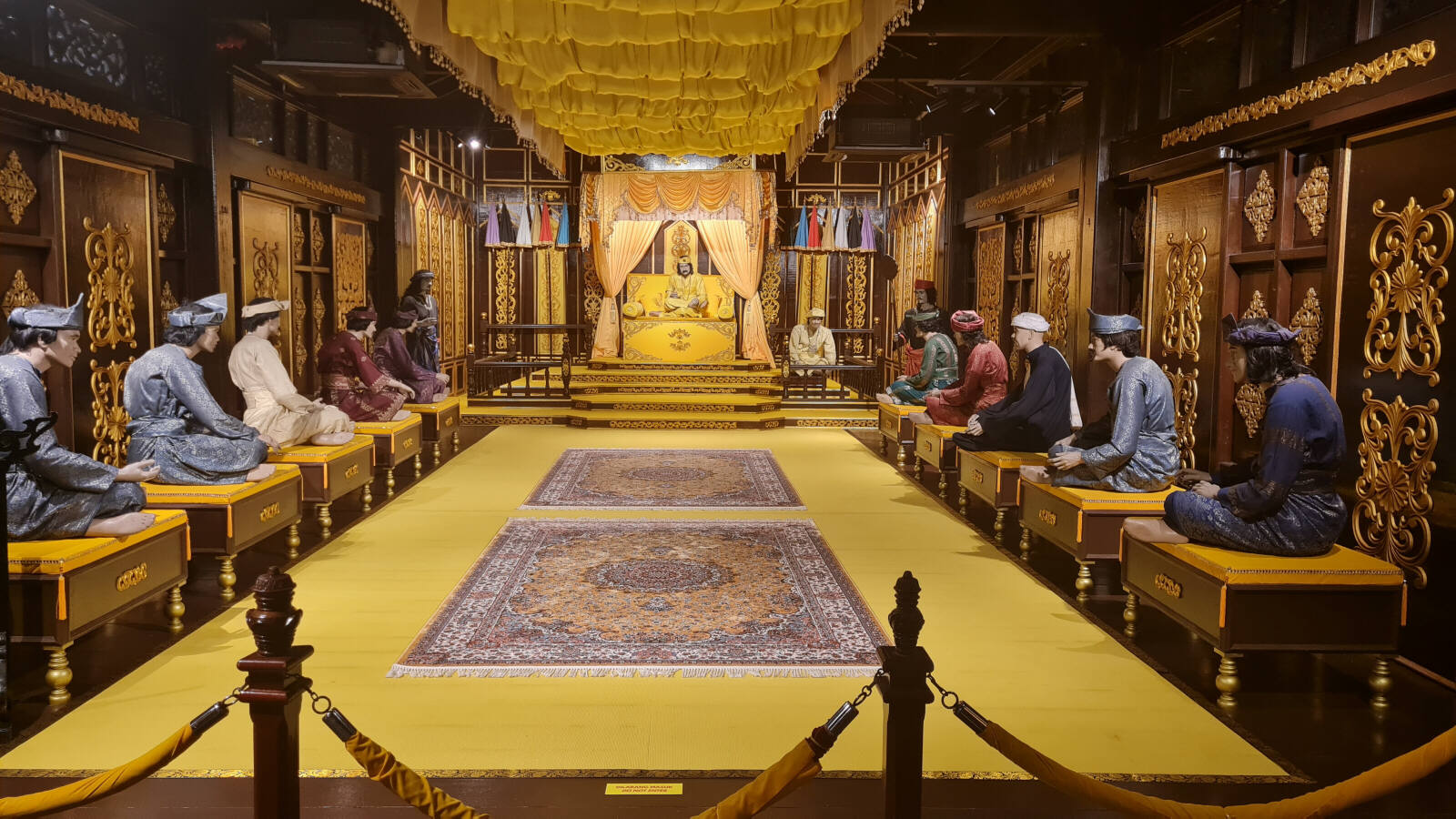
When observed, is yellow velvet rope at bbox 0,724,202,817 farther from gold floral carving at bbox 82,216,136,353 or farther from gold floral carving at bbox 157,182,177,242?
gold floral carving at bbox 157,182,177,242

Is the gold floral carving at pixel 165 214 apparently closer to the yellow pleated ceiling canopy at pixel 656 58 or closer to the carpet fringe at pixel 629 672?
the yellow pleated ceiling canopy at pixel 656 58

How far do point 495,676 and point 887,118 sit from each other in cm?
675

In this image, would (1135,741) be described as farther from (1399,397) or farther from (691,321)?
(691,321)

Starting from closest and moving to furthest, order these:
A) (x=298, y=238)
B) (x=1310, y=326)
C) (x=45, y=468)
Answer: (x=45, y=468) < (x=1310, y=326) < (x=298, y=238)

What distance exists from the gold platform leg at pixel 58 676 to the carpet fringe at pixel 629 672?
Answer: 99 cm

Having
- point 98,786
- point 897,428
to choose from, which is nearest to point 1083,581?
point 897,428

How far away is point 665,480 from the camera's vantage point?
7.11 meters

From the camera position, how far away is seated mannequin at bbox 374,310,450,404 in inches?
300

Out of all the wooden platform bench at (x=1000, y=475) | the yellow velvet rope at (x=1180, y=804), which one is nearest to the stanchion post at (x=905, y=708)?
the yellow velvet rope at (x=1180, y=804)

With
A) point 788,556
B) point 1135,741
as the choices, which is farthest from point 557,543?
point 1135,741

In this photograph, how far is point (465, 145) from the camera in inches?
499

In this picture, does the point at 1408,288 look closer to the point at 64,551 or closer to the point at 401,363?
the point at 64,551

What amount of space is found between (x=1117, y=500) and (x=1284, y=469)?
106 cm

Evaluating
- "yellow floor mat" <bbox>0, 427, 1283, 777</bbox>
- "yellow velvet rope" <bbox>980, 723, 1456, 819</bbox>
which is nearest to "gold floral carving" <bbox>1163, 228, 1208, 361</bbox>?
"yellow floor mat" <bbox>0, 427, 1283, 777</bbox>
